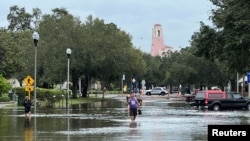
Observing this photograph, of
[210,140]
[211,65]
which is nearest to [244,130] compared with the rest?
[210,140]

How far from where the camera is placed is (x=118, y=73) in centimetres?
7994

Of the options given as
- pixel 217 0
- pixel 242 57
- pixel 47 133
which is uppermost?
pixel 217 0

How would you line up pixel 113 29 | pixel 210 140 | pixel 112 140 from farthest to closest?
pixel 113 29
pixel 112 140
pixel 210 140

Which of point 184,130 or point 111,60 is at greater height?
point 111,60

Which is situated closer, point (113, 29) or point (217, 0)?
point (217, 0)

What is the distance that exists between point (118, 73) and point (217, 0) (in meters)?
43.0

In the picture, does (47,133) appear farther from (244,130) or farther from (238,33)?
(244,130)

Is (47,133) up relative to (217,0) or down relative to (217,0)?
down

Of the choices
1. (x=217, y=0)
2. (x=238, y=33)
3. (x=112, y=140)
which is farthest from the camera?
(x=217, y=0)

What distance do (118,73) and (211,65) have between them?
17.6 metres

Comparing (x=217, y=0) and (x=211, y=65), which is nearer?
(x=217, y=0)

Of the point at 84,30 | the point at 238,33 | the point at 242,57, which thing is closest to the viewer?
the point at 238,33

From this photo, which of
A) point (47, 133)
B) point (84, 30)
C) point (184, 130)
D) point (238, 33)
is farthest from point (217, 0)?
point (84, 30)

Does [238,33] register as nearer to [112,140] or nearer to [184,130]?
[184,130]
